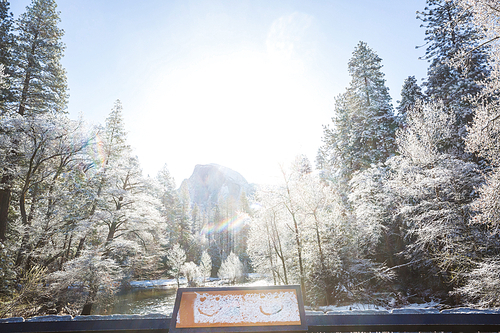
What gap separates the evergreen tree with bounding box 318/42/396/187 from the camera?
1939 centimetres

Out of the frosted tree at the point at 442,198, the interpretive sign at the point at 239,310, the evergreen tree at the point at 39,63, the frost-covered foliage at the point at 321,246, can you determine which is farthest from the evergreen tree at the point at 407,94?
the evergreen tree at the point at 39,63

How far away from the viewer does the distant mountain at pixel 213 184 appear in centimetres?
9358

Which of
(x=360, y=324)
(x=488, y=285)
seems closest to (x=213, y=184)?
(x=488, y=285)

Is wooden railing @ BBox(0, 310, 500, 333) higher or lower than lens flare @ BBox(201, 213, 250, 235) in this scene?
lower

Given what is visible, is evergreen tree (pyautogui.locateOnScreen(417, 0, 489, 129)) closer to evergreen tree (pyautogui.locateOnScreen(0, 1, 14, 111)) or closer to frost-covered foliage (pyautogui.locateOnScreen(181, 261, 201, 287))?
evergreen tree (pyautogui.locateOnScreen(0, 1, 14, 111))

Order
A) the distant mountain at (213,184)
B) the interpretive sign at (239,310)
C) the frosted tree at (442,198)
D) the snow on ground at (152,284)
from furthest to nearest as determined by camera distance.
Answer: the distant mountain at (213,184) → the snow on ground at (152,284) → the frosted tree at (442,198) → the interpretive sign at (239,310)

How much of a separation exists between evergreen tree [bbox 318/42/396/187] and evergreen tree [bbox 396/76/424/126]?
30.9 inches

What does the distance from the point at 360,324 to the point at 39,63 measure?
20214 millimetres

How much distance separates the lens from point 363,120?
20.3 metres

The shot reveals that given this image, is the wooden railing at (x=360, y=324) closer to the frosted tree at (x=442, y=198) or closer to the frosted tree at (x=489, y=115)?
the frosted tree at (x=489, y=115)

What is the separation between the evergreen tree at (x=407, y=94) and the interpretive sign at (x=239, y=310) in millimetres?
21162

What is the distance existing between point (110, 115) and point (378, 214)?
22463 mm

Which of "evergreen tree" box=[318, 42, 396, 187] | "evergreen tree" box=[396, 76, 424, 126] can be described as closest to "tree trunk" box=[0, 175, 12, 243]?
"evergreen tree" box=[318, 42, 396, 187]

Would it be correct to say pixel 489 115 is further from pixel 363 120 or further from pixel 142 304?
pixel 142 304
